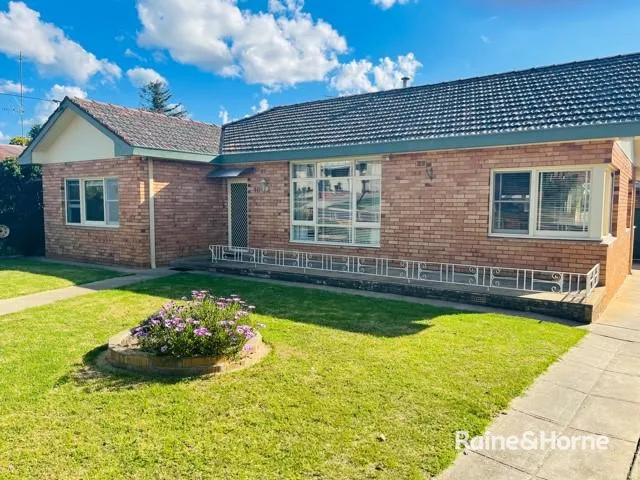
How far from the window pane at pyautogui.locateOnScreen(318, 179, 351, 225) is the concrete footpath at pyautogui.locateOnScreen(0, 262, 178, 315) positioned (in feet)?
13.9

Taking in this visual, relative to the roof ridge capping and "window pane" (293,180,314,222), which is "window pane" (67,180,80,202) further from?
"window pane" (293,180,314,222)

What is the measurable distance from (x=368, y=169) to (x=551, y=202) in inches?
164

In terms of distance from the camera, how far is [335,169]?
11727mm

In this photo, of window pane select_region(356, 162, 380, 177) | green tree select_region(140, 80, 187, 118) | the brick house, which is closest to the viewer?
the brick house

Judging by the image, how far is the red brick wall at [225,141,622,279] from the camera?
28.4 feet

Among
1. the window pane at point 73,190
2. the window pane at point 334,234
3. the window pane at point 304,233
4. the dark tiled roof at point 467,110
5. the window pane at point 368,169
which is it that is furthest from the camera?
the window pane at point 73,190

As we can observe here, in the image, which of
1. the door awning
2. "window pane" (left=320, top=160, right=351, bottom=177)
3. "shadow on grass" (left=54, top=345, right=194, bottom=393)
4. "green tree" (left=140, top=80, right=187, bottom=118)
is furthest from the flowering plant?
"green tree" (left=140, top=80, right=187, bottom=118)

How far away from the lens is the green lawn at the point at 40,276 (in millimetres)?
9742

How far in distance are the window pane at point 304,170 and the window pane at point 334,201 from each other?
363 mm

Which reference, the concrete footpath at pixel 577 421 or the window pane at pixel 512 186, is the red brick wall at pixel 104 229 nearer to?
the window pane at pixel 512 186

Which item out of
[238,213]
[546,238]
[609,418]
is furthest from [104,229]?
[609,418]

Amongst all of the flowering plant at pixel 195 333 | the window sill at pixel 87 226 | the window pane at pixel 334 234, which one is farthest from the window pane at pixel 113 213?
the flowering plant at pixel 195 333

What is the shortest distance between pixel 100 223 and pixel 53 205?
8.29 feet

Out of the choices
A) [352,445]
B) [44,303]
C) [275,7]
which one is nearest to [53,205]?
[44,303]
